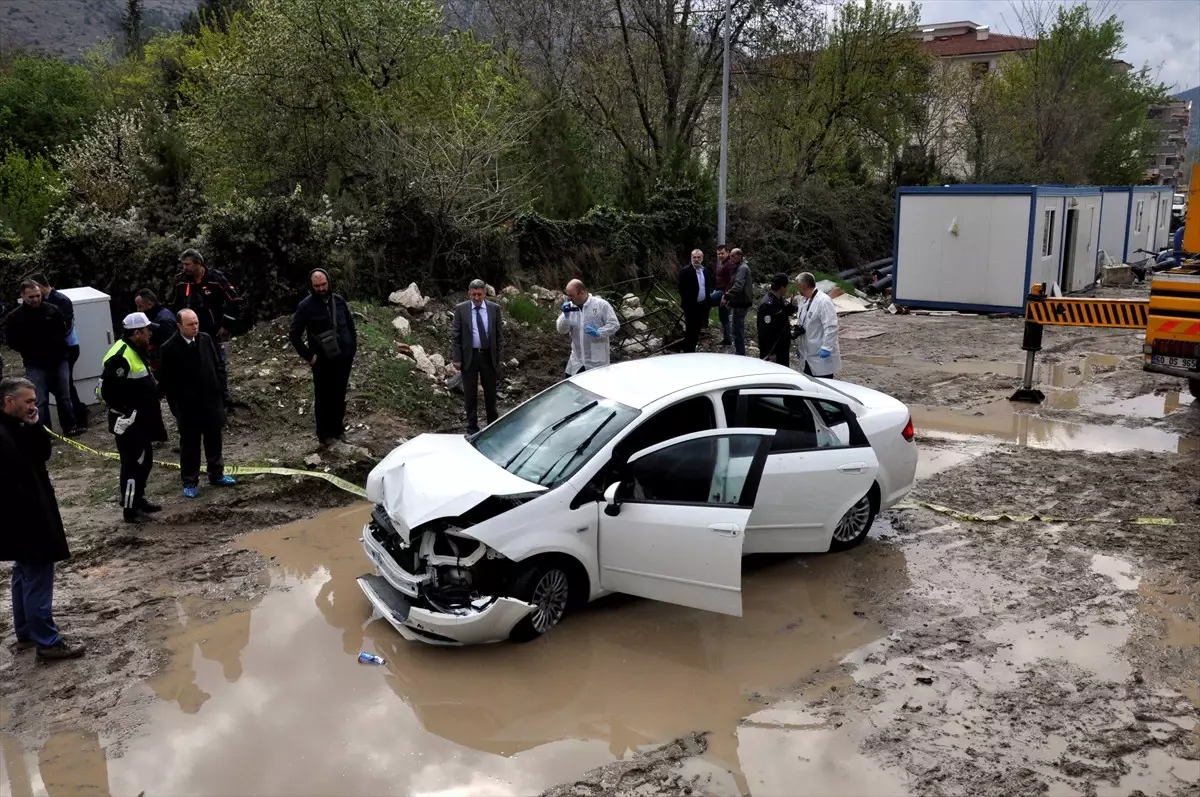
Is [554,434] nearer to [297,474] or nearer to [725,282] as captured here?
[297,474]

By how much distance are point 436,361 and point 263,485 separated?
431 centimetres

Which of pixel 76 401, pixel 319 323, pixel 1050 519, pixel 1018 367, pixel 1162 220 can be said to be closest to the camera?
pixel 1050 519

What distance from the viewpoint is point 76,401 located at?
1116 cm

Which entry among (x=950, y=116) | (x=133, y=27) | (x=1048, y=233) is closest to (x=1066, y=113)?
(x=950, y=116)

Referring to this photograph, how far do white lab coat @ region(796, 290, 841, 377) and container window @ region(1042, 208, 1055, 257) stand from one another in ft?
40.6

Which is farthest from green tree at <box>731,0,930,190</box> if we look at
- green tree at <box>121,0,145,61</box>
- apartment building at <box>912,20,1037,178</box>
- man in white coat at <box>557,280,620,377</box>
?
green tree at <box>121,0,145,61</box>

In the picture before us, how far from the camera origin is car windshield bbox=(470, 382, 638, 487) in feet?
20.5

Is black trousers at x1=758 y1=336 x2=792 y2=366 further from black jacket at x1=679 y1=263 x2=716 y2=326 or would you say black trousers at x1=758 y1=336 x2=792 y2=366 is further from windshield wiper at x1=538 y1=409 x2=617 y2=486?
windshield wiper at x1=538 y1=409 x2=617 y2=486

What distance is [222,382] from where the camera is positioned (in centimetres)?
1045

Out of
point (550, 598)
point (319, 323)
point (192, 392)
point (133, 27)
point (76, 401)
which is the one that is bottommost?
point (550, 598)

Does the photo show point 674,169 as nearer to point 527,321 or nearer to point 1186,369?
point 527,321

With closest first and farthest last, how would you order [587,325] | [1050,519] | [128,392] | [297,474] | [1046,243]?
[128,392] → [1050,519] → [297,474] → [587,325] → [1046,243]

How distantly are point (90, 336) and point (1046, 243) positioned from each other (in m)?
19.1

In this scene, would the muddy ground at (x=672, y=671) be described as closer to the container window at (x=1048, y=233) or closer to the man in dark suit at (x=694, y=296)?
the man in dark suit at (x=694, y=296)
